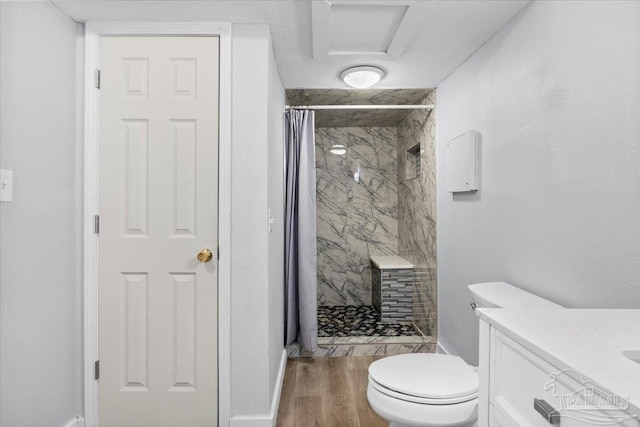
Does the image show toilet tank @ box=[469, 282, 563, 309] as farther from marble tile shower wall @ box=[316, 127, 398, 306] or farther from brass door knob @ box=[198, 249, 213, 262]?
marble tile shower wall @ box=[316, 127, 398, 306]

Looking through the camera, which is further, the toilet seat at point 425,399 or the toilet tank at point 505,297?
the toilet tank at point 505,297

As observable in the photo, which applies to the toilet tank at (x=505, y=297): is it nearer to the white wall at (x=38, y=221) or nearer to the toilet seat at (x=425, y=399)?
the toilet seat at (x=425, y=399)

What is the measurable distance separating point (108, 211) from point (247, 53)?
110 centimetres

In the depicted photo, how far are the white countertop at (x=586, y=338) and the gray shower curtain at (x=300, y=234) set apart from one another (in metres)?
1.96

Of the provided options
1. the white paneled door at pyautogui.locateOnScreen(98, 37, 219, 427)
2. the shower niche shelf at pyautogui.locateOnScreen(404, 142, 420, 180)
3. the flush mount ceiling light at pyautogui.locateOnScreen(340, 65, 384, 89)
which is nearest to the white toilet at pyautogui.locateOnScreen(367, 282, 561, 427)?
the white paneled door at pyautogui.locateOnScreen(98, 37, 219, 427)

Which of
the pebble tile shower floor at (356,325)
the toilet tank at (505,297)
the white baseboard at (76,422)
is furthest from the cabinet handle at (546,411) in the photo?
the pebble tile shower floor at (356,325)

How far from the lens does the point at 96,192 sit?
1.83 metres

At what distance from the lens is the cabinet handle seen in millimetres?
691

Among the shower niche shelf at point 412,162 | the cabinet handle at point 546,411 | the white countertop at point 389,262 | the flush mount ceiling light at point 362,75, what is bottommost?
the white countertop at point 389,262

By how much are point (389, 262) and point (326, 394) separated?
1800mm

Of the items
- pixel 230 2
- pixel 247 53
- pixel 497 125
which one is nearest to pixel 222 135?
pixel 247 53

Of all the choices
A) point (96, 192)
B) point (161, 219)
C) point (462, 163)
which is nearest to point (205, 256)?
point (161, 219)

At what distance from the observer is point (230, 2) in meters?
1.66

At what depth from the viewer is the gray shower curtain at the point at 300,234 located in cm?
285
